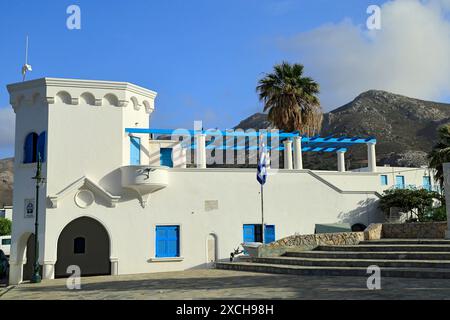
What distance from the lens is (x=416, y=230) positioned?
2223 cm

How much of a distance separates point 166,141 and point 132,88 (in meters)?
5.03

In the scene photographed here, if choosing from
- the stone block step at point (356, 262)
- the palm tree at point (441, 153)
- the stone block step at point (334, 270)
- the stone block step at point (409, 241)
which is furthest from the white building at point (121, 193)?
the palm tree at point (441, 153)

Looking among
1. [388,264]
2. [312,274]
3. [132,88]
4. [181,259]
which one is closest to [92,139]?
[132,88]

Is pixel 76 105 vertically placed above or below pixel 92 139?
above

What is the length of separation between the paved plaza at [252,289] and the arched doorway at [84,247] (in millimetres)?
7812

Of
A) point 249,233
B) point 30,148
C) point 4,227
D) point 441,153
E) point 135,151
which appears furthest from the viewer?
point 4,227

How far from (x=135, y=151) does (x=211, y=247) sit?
6178 mm

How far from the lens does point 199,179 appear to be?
24.3m

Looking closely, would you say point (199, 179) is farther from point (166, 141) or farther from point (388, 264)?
point (388, 264)

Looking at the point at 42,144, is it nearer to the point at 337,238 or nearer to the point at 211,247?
the point at 211,247

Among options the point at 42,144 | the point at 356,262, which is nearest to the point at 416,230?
the point at 356,262

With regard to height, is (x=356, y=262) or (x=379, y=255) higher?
(x=379, y=255)

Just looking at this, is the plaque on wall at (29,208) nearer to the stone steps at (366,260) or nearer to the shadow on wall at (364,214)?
the stone steps at (366,260)

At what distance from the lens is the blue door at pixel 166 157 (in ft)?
91.3
